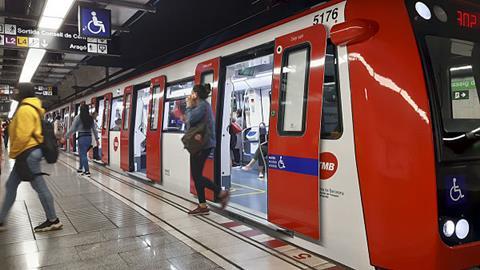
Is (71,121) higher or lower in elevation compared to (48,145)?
higher

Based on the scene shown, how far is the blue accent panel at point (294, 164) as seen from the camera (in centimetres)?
314

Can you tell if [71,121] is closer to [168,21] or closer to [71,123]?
[71,123]

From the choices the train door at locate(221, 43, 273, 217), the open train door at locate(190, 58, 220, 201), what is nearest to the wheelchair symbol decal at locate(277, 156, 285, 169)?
the train door at locate(221, 43, 273, 217)

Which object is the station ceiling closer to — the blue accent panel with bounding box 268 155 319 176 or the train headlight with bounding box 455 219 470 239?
the blue accent panel with bounding box 268 155 319 176

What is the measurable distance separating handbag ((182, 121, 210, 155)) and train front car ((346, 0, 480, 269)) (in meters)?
2.21

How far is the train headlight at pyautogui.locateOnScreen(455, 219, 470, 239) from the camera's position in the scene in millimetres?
2436

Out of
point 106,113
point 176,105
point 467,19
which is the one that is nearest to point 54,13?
point 176,105

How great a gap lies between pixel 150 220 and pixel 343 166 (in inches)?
99.9

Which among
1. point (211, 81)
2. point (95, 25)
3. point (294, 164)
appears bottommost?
point (294, 164)

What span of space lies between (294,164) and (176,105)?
141 inches

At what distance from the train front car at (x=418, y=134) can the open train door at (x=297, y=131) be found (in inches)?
17.8

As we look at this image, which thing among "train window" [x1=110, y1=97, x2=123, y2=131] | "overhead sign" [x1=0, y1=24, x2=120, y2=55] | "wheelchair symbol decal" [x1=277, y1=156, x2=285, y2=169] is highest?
"overhead sign" [x1=0, y1=24, x2=120, y2=55]

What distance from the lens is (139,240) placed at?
3.74 metres

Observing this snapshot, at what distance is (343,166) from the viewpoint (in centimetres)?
290
